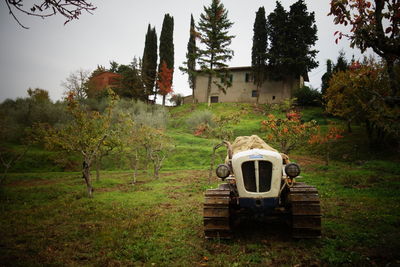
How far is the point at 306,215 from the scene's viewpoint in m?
4.44

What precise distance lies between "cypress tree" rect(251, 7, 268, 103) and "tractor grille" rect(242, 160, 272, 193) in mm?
34675

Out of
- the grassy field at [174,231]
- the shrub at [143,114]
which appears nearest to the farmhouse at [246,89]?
the shrub at [143,114]

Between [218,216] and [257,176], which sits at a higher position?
[257,176]

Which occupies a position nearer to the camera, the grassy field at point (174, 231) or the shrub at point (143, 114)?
the grassy field at point (174, 231)

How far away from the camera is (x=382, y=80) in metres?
15.9

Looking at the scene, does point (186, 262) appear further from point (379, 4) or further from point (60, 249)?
point (379, 4)

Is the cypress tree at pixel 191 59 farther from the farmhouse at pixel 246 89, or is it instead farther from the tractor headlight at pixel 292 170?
the tractor headlight at pixel 292 170

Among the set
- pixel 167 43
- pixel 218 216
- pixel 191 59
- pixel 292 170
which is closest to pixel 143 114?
pixel 191 59

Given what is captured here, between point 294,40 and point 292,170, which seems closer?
point 292,170

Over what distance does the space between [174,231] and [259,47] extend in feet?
120

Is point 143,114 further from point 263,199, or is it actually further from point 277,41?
point 263,199

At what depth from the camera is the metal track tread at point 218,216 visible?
4648mm

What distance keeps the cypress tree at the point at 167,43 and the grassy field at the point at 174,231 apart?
36.3 m

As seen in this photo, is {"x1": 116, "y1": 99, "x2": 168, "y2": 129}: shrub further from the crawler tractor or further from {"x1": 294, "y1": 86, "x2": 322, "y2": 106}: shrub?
the crawler tractor
